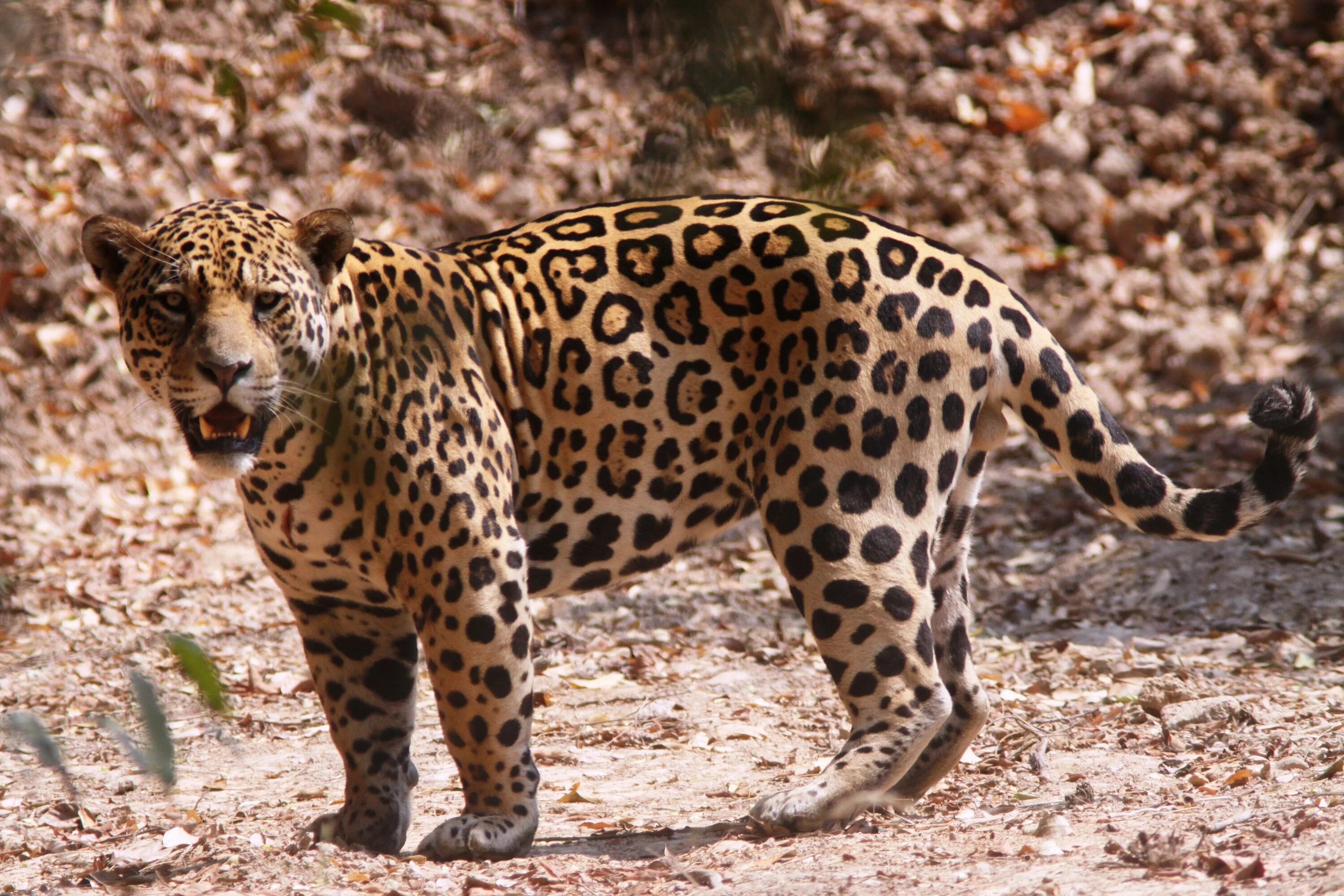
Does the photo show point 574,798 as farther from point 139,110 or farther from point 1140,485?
point 139,110

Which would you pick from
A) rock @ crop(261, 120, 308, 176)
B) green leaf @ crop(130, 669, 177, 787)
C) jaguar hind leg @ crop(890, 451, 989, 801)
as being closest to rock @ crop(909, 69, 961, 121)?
rock @ crop(261, 120, 308, 176)

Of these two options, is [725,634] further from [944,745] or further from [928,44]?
[928,44]

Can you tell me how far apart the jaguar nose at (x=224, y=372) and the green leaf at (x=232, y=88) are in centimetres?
199

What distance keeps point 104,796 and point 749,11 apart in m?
5.03

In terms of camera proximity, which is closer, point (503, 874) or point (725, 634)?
point (503, 874)

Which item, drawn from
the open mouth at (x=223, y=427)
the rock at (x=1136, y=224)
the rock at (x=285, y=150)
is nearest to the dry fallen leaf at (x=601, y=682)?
the open mouth at (x=223, y=427)

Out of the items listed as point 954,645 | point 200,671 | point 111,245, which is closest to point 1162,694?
point 954,645

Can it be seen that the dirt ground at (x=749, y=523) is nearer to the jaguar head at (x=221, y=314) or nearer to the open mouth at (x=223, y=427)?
the jaguar head at (x=221, y=314)

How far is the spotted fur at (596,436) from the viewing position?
187 inches

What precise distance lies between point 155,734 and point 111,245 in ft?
9.09

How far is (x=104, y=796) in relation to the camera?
6.03 m

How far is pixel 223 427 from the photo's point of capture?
177 inches

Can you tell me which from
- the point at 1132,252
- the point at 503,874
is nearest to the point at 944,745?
the point at 503,874

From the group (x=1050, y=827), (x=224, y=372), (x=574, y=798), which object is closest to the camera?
(x=224, y=372)
